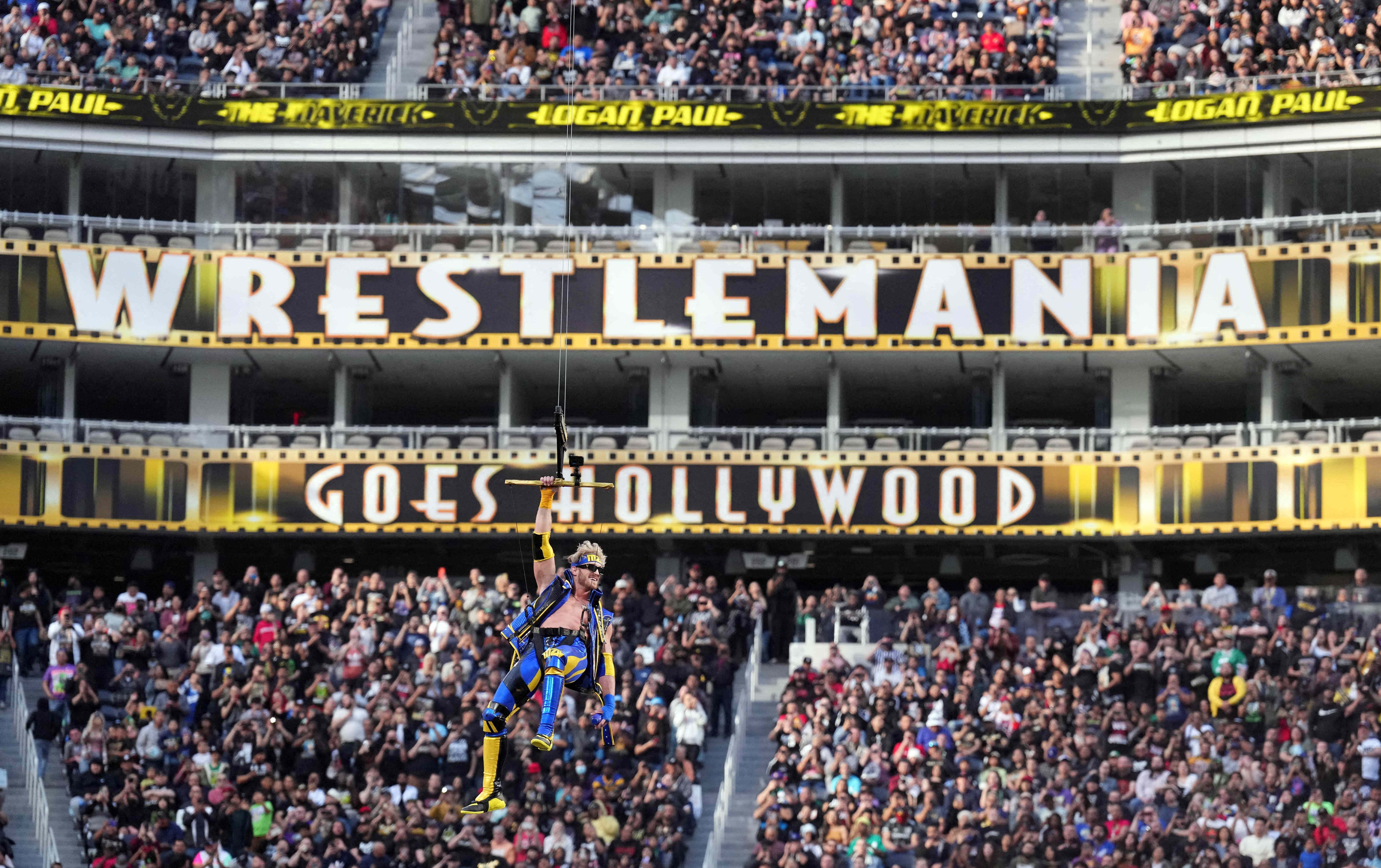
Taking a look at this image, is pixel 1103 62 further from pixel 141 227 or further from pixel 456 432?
pixel 141 227

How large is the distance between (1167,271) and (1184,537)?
4.98m

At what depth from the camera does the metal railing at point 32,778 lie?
4328 cm

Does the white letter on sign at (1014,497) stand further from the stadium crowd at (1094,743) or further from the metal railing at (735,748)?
the stadium crowd at (1094,743)

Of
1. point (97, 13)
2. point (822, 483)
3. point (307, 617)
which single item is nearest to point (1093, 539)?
point (822, 483)

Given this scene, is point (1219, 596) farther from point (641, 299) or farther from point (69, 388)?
point (69, 388)

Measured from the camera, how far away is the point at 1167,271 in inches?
2073

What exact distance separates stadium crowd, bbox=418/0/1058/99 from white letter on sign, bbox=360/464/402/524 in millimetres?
7546

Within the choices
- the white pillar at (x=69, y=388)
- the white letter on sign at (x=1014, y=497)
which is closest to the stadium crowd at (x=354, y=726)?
the white letter on sign at (x=1014, y=497)

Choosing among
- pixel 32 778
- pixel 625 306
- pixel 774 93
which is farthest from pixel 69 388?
pixel 774 93

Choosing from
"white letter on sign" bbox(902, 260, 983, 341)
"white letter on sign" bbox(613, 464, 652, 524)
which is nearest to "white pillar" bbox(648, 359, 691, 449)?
"white letter on sign" bbox(613, 464, 652, 524)

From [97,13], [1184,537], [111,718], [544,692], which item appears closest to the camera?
[544,692]

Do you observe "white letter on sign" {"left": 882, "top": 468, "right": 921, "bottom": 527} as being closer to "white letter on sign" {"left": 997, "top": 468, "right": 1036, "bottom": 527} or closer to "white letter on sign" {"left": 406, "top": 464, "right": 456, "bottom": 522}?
"white letter on sign" {"left": 997, "top": 468, "right": 1036, "bottom": 527}

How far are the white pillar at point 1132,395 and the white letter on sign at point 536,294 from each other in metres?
10.7

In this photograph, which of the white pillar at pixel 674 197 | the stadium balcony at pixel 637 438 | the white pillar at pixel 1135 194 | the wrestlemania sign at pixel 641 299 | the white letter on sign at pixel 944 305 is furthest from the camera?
the white pillar at pixel 674 197
